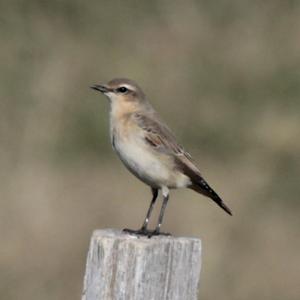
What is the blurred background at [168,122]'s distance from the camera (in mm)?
11891

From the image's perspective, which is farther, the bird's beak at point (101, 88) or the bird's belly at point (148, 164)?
the bird's beak at point (101, 88)

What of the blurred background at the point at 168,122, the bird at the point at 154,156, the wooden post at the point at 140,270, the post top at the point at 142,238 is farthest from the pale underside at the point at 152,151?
the blurred background at the point at 168,122

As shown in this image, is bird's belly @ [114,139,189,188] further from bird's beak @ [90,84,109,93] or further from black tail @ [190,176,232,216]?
bird's beak @ [90,84,109,93]

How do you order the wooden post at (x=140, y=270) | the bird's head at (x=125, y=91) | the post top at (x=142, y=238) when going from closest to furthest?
the wooden post at (x=140, y=270)
the post top at (x=142, y=238)
the bird's head at (x=125, y=91)

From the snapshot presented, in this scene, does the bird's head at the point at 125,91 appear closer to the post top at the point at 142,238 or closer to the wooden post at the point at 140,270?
the post top at the point at 142,238

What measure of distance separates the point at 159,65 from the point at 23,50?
1893 mm

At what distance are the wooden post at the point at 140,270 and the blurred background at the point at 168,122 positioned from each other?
5481mm

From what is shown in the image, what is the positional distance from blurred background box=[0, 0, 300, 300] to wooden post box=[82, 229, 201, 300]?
5481 mm

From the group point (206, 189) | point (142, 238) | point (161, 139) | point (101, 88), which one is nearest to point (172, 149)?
point (161, 139)

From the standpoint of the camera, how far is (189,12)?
1816cm

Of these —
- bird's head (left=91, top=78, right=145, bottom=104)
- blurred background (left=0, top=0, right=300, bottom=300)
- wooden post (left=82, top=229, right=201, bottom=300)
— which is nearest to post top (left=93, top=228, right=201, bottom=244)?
wooden post (left=82, top=229, right=201, bottom=300)

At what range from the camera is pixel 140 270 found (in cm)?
550

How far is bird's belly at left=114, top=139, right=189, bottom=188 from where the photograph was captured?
332 inches

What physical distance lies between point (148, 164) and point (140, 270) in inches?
Answer: 119
